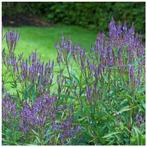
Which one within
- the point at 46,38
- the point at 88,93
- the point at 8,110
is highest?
the point at 46,38

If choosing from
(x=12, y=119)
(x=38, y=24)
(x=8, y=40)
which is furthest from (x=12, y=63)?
(x=38, y=24)

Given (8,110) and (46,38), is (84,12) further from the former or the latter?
(8,110)

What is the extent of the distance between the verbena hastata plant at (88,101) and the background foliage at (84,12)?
5.72 meters

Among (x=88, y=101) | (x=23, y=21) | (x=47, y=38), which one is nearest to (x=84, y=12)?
(x=23, y=21)

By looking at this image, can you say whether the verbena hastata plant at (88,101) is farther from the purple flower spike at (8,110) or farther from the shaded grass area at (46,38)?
the shaded grass area at (46,38)

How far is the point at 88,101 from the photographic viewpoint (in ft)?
10.1

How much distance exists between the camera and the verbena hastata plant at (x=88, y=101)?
2.95m

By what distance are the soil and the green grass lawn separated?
336 millimetres

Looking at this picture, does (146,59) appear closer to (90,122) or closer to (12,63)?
(90,122)

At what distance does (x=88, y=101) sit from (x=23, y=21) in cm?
793

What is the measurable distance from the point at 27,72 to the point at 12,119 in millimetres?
439

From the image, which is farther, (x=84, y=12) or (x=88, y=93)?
(x=84, y=12)

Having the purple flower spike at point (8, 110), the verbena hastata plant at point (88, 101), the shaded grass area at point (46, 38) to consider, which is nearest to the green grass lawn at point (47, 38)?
the shaded grass area at point (46, 38)

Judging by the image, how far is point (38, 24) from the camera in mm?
10727
